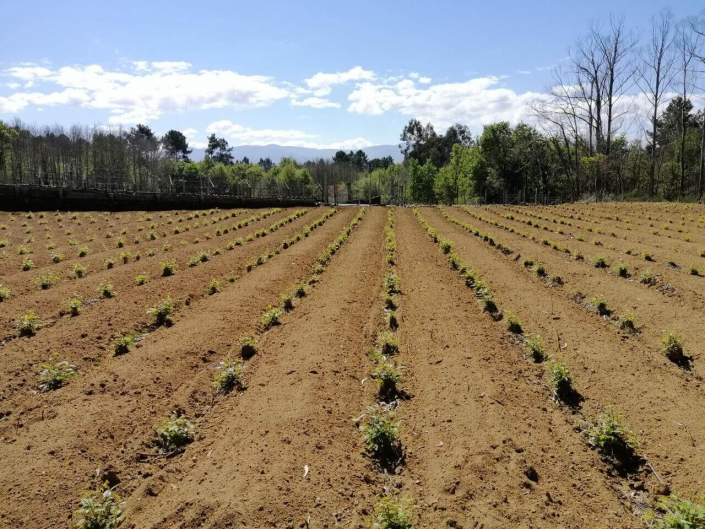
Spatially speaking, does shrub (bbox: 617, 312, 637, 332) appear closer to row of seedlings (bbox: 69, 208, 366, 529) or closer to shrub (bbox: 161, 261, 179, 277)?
row of seedlings (bbox: 69, 208, 366, 529)

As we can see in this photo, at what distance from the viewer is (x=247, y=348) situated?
29.5 ft

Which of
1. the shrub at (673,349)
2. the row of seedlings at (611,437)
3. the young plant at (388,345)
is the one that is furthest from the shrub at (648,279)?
the young plant at (388,345)

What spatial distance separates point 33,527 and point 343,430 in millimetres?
3394

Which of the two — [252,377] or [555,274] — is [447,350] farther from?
[555,274]

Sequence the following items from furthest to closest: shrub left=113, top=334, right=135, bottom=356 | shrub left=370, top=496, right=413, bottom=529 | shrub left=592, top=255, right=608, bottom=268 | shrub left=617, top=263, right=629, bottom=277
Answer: shrub left=592, top=255, right=608, bottom=268
shrub left=617, top=263, right=629, bottom=277
shrub left=113, top=334, right=135, bottom=356
shrub left=370, top=496, right=413, bottom=529

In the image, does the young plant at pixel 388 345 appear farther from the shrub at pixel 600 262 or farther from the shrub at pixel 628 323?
the shrub at pixel 600 262

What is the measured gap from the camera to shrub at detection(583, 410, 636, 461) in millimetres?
5621

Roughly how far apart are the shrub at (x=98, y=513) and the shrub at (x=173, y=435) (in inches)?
45.3

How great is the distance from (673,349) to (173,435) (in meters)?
8.15

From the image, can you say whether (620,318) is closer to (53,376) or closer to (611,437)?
(611,437)

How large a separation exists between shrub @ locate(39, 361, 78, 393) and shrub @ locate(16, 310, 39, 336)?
2.32m

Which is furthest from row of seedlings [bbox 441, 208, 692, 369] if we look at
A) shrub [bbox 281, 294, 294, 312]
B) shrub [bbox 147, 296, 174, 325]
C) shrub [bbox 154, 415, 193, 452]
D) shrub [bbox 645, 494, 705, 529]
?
shrub [bbox 147, 296, 174, 325]

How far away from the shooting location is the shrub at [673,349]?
8.23 meters

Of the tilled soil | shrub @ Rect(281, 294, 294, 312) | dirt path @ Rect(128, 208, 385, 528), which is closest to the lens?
dirt path @ Rect(128, 208, 385, 528)
